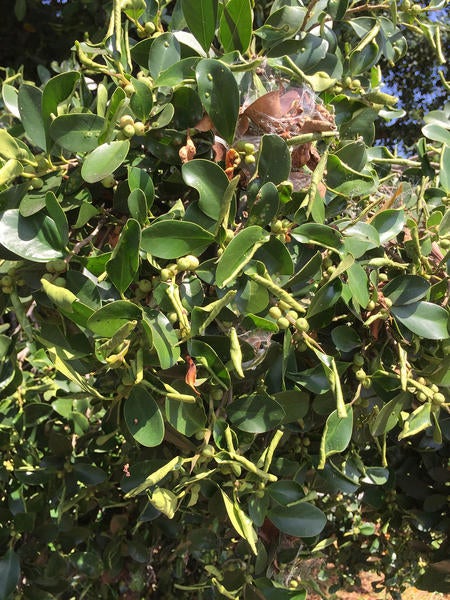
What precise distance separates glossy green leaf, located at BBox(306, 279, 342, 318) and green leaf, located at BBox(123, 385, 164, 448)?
16 centimetres

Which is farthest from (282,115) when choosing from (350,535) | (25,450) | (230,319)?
(350,535)

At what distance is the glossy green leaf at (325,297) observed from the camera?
55 cm

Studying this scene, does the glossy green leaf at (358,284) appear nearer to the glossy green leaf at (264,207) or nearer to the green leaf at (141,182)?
the glossy green leaf at (264,207)

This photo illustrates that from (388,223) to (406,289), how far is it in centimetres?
7

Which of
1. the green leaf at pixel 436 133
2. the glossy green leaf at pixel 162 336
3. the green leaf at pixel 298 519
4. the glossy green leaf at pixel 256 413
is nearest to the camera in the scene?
the glossy green leaf at pixel 162 336

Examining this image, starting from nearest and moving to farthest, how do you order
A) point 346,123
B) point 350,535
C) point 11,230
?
point 11,230, point 346,123, point 350,535

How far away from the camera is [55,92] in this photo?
533 mm

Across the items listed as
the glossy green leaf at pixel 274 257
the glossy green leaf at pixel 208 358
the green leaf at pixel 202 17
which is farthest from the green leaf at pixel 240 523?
the green leaf at pixel 202 17

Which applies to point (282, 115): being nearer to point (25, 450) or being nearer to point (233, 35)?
point (233, 35)

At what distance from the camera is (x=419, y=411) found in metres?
0.57

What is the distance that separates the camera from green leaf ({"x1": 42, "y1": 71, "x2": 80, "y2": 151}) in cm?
52

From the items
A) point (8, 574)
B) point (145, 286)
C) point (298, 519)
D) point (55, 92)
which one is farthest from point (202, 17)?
point (8, 574)

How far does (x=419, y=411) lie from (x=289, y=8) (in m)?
0.45

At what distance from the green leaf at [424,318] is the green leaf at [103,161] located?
0.99ft
